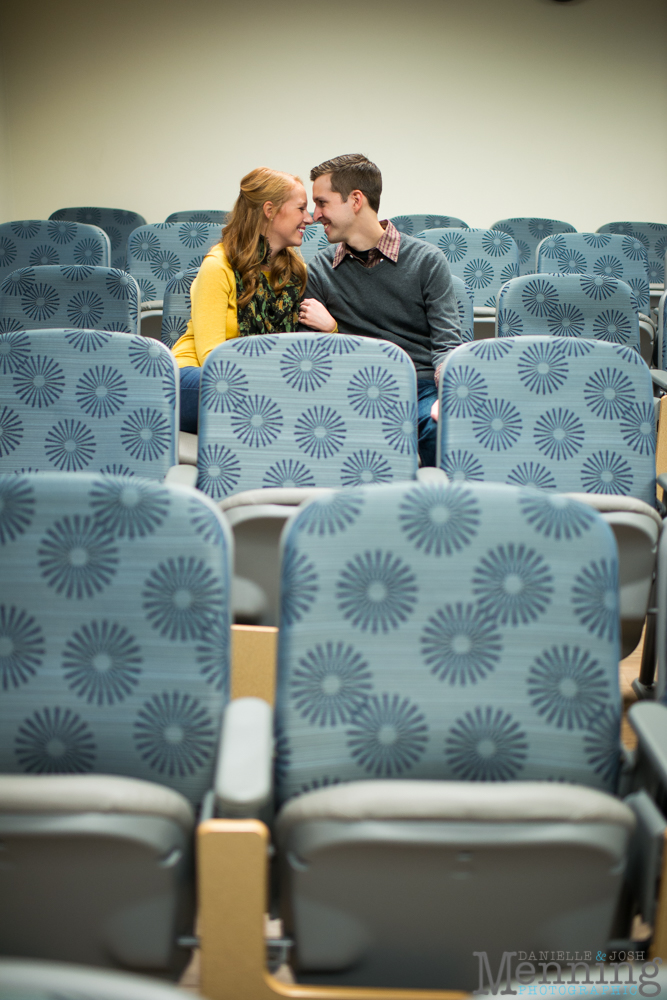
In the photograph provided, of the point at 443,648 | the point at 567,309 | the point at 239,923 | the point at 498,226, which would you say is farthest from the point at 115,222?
the point at 239,923

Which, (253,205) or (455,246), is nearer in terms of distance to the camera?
(253,205)

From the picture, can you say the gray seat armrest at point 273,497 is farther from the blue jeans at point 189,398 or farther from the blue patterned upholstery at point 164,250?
the blue patterned upholstery at point 164,250

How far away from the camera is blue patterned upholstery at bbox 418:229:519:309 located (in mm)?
3697

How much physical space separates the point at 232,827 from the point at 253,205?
195 cm

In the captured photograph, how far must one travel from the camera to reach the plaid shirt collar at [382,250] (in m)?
2.52

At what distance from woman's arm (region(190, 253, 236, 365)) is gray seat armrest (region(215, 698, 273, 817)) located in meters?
1.48

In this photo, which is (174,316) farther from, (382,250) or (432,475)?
(432,475)

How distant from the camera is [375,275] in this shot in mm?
2543

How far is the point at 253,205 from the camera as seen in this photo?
2.40 meters

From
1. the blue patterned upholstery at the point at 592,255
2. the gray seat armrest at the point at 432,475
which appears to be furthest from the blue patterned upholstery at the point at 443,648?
the blue patterned upholstery at the point at 592,255

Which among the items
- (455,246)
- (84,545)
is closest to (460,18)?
(455,246)

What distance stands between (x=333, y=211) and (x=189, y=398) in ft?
2.45

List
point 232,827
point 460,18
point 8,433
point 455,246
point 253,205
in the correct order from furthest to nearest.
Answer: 1. point 460,18
2. point 455,246
3. point 253,205
4. point 8,433
5. point 232,827

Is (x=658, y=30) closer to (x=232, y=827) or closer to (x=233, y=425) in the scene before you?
(x=233, y=425)
